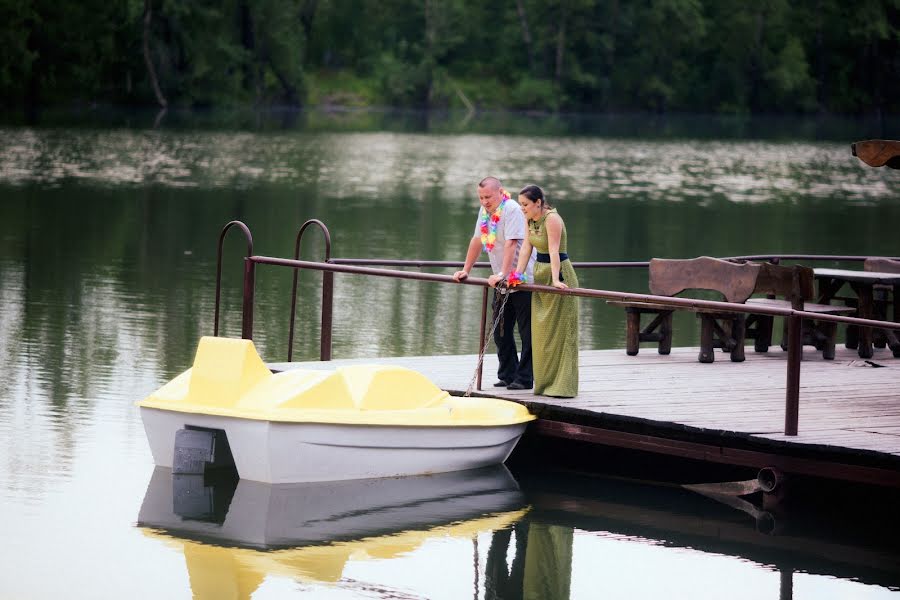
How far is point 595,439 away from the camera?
37.9 ft

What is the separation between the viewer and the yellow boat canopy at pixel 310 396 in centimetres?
1102

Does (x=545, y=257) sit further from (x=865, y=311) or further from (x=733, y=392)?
A: (x=865, y=311)

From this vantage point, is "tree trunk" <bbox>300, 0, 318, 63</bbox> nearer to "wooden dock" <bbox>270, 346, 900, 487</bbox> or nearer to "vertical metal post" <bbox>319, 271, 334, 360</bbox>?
"vertical metal post" <bbox>319, 271, 334, 360</bbox>

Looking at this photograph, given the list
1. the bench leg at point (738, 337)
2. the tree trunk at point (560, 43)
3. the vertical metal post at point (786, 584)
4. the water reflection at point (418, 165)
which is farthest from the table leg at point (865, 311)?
the tree trunk at point (560, 43)

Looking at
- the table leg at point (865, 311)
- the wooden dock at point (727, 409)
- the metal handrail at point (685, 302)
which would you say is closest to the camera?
the metal handrail at point (685, 302)

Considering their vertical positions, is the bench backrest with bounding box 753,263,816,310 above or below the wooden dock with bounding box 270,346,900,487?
above

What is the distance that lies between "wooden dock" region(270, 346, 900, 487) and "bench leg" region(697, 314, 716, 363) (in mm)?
118

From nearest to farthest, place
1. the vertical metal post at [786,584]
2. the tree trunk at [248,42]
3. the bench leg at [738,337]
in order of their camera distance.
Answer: the vertical metal post at [786,584], the bench leg at [738,337], the tree trunk at [248,42]

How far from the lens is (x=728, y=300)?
13.8 meters

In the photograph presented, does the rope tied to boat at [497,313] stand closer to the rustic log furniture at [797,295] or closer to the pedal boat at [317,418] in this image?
the pedal boat at [317,418]

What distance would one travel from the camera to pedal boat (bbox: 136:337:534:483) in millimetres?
11039

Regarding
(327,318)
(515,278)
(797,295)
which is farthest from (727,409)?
(327,318)

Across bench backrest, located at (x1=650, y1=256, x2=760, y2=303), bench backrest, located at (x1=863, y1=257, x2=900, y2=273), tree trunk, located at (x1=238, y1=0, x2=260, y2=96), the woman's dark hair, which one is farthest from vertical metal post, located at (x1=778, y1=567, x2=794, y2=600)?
tree trunk, located at (x1=238, y1=0, x2=260, y2=96)

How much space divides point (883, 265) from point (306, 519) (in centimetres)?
719
